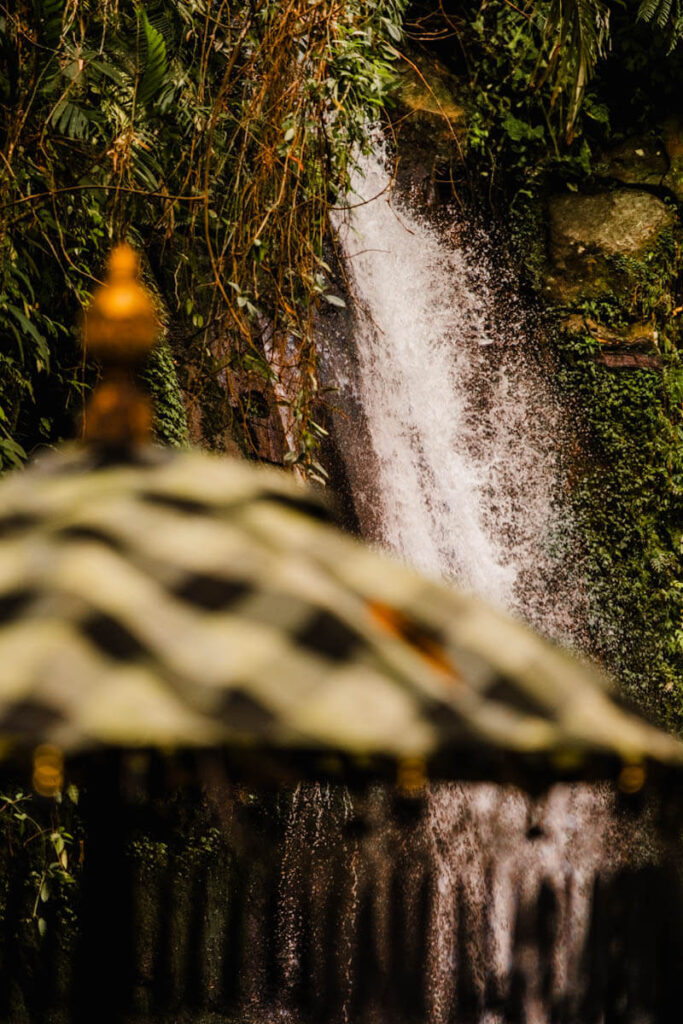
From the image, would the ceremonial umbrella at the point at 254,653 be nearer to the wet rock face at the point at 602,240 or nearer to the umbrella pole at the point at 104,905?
the umbrella pole at the point at 104,905

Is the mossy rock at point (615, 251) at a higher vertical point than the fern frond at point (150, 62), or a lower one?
higher

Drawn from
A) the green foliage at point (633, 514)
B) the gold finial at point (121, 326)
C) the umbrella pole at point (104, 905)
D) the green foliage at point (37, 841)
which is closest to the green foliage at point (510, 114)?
the green foliage at point (633, 514)

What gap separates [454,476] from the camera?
256 inches

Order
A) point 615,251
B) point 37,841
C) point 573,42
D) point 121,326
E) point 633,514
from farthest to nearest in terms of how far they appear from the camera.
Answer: point 615,251
point 633,514
point 37,841
point 573,42
point 121,326

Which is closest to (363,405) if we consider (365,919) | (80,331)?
(80,331)

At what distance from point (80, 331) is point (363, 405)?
2711 millimetres

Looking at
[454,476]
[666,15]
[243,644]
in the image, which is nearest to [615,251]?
[666,15]

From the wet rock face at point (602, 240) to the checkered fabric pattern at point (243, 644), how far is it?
22.6 feet

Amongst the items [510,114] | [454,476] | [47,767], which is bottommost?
[47,767]

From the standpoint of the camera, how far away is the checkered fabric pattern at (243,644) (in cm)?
69

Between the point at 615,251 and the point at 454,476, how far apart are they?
246 cm

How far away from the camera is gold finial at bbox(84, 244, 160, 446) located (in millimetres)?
1003

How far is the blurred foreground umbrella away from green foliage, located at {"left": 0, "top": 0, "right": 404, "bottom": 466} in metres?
2.26

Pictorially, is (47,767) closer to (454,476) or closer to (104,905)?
(104,905)
